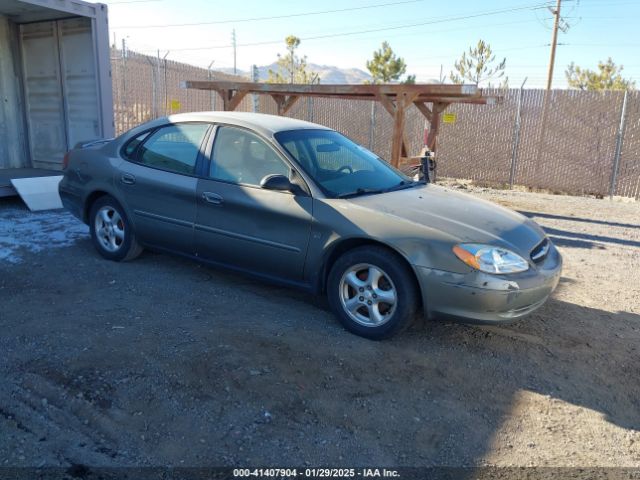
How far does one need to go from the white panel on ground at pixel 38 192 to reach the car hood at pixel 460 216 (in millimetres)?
6144

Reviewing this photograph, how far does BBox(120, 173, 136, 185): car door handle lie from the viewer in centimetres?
535

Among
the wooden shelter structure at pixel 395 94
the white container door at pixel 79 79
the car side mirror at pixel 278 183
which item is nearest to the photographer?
the car side mirror at pixel 278 183

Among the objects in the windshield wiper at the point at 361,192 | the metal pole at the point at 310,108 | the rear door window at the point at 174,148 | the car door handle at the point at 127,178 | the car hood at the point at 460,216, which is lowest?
the car hood at the point at 460,216

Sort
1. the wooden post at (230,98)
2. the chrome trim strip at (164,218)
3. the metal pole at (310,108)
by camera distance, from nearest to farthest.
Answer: the chrome trim strip at (164,218), the wooden post at (230,98), the metal pole at (310,108)

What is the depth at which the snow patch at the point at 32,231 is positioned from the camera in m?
6.32

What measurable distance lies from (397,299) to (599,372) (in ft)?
4.91

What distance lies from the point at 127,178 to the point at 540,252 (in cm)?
381

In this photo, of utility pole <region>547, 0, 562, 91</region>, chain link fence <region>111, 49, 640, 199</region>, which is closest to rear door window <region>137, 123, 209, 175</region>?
chain link fence <region>111, 49, 640, 199</region>

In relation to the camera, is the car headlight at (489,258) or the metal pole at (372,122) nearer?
the car headlight at (489,258)

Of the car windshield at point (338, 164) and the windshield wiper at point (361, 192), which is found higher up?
the car windshield at point (338, 164)

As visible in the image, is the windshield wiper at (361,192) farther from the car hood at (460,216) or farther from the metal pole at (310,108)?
the metal pole at (310,108)

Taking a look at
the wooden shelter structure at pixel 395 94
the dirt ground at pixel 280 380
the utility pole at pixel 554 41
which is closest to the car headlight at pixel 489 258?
the dirt ground at pixel 280 380

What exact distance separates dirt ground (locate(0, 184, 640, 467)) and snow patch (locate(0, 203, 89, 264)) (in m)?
0.95

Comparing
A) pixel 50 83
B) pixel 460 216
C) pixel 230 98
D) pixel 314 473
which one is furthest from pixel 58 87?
pixel 314 473
